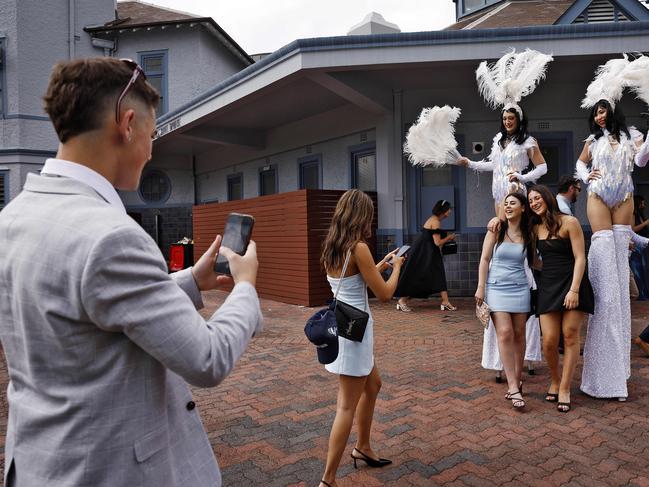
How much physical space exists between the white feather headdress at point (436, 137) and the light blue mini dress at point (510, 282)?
1.90 meters

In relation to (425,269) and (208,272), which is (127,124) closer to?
(208,272)

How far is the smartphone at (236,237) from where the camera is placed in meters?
1.54

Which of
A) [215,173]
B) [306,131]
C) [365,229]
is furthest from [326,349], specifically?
[215,173]

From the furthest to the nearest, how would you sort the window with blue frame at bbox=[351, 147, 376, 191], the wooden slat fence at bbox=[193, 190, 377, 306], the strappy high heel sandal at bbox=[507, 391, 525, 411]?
the window with blue frame at bbox=[351, 147, 376, 191]
the wooden slat fence at bbox=[193, 190, 377, 306]
the strappy high heel sandal at bbox=[507, 391, 525, 411]

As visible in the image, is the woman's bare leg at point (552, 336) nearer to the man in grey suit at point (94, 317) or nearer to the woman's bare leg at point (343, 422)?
the woman's bare leg at point (343, 422)

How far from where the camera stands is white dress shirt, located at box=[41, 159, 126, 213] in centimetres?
125

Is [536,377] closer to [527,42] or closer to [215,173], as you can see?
[527,42]

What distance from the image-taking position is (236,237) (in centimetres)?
156

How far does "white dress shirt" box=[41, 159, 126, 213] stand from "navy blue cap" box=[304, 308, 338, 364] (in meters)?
1.90

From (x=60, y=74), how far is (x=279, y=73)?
914 cm

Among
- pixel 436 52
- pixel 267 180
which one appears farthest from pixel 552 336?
pixel 267 180

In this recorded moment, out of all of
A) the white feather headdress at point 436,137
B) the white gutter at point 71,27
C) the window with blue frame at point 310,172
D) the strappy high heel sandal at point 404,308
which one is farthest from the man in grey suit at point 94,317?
→ the white gutter at point 71,27

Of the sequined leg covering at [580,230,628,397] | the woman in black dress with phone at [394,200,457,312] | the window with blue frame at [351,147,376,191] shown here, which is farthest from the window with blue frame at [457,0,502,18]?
the sequined leg covering at [580,230,628,397]

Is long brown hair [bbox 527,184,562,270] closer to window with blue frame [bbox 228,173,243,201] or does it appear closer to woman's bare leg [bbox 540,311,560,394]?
woman's bare leg [bbox 540,311,560,394]
